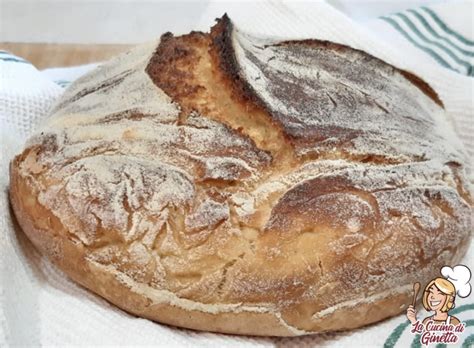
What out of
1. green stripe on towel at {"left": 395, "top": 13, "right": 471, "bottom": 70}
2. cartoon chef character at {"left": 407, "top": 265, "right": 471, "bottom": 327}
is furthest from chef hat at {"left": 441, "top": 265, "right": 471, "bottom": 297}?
green stripe on towel at {"left": 395, "top": 13, "right": 471, "bottom": 70}

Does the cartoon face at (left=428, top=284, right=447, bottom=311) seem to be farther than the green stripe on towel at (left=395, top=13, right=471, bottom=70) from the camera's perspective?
No

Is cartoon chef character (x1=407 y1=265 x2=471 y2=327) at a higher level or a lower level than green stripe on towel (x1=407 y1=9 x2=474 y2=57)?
lower

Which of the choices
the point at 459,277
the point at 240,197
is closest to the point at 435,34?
the point at 459,277

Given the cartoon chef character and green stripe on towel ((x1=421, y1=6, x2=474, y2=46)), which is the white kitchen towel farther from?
green stripe on towel ((x1=421, y1=6, x2=474, y2=46))

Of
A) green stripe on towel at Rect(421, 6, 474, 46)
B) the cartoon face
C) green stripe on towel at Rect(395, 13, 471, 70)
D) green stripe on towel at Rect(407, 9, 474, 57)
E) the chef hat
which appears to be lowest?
the cartoon face

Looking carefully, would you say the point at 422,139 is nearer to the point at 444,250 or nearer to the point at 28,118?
the point at 444,250

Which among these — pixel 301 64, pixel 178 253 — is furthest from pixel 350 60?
pixel 178 253
